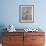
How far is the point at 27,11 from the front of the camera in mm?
4020

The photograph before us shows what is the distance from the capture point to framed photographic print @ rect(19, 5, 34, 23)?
157 inches

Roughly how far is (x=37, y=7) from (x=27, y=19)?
485 mm

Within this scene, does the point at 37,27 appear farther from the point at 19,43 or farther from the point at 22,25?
the point at 19,43

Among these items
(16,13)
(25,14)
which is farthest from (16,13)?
(25,14)

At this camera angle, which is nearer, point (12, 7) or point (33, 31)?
point (33, 31)

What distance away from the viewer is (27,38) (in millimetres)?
3531

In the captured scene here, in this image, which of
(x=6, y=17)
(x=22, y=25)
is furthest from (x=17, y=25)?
(x=6, y=17)

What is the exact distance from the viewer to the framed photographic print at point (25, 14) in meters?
3.99

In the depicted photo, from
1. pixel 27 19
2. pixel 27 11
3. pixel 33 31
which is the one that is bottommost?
pixel 33 31

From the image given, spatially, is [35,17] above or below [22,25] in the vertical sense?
above

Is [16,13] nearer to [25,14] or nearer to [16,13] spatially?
[16,13]

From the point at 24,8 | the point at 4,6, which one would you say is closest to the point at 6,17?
the point at 4,6

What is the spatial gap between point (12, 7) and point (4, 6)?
250 millimetres

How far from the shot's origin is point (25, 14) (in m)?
4.02
